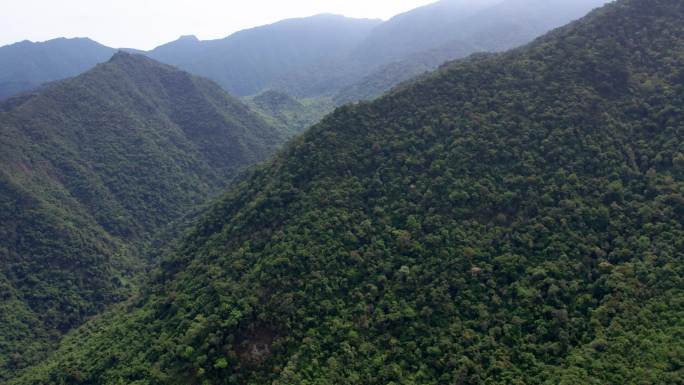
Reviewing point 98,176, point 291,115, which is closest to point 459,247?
point 98,176

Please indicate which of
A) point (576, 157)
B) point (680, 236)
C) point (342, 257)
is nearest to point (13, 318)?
point (342, 257)

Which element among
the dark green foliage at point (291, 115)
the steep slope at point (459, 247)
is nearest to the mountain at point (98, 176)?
the dark green foliage at point (291, 115)

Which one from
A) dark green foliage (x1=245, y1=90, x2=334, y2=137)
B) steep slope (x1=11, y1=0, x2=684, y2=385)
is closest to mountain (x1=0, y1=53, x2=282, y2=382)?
dark green foliage (x1=245, y1=90, x2=334, y2=137)

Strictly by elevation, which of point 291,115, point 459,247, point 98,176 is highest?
point 291,115

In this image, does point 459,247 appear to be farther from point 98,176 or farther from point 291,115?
point 291,115

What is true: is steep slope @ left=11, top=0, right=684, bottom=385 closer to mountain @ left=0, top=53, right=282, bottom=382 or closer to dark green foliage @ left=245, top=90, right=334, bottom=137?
mountain @ left=0, top=53, right=282, bottom=382

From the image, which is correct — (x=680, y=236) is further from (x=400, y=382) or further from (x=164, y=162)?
(x=164, y=162)
